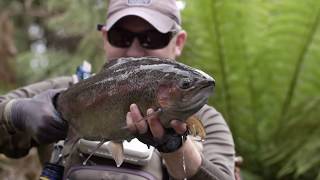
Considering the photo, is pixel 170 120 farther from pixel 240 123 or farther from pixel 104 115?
pixel 240 123

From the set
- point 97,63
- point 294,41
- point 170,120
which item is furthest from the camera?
point 97,63

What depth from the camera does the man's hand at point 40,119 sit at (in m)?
1.93

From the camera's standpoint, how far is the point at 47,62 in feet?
15.5

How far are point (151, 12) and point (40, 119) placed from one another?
569 millimetres

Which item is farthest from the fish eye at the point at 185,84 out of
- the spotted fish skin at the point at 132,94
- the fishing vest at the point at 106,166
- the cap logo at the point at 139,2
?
the cap logo at the point at 139,2

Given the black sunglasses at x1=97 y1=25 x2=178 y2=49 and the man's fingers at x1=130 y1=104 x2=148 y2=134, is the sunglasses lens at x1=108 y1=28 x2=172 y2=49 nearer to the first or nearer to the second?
the black sunglasses at x1=97 y1=25 x2=178 y2=49

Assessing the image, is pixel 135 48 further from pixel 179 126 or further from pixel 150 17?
pixel 179 126

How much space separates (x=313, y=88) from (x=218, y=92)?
50 cm

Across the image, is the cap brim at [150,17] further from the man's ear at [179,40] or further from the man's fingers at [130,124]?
the man's fingers at [130,124]

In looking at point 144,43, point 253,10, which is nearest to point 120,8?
point 144,43

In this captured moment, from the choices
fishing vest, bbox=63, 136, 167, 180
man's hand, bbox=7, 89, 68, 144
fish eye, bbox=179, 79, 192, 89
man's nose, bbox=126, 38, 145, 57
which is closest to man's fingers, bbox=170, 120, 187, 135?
fish eye, bbox=179, 79, 192, 89

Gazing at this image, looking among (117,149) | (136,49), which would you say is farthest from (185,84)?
(136,49)

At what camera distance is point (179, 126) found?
1468 millimetres

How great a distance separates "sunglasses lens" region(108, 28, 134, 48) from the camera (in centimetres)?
227
